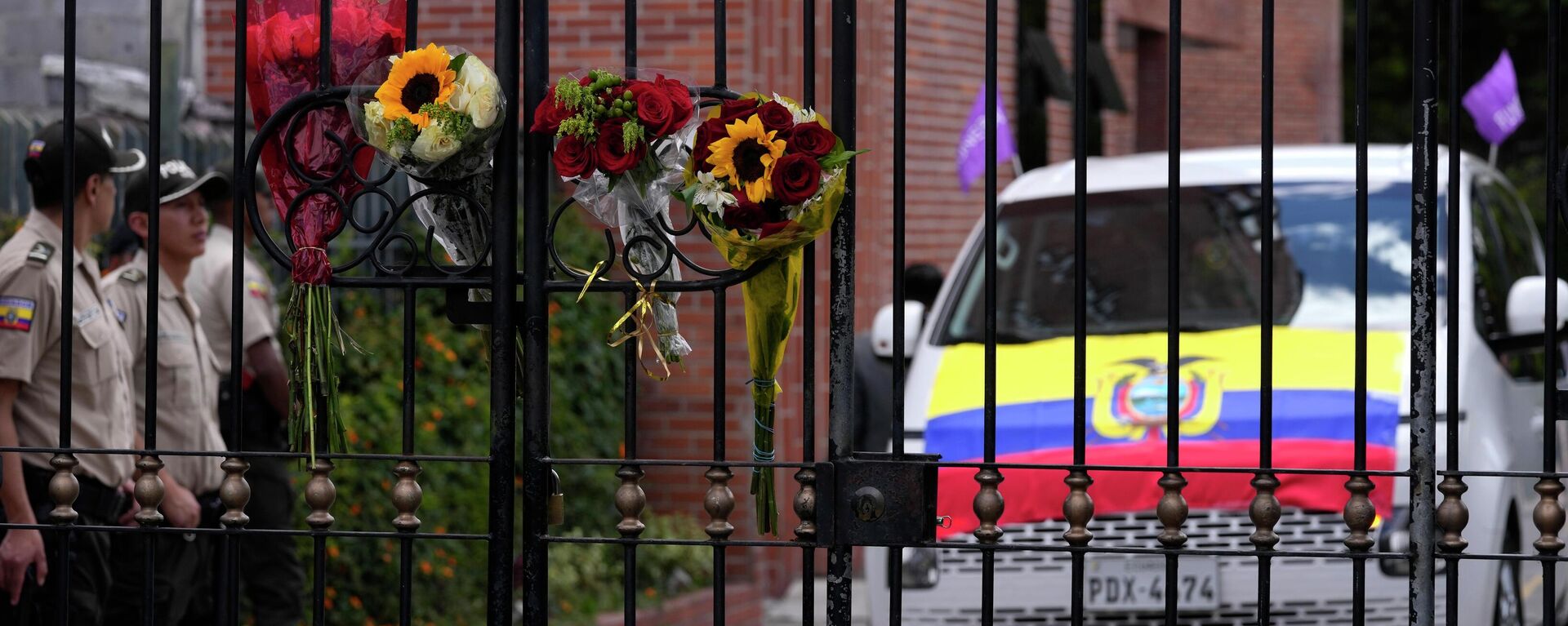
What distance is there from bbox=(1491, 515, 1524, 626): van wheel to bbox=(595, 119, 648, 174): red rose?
356 centimetres

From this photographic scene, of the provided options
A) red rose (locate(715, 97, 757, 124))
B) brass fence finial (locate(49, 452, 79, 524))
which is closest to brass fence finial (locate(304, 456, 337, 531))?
brass fence finial (locate(49, 452, 79, 524))

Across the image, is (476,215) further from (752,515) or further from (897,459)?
(752,515)

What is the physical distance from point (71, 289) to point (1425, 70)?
→ 251 centimetres

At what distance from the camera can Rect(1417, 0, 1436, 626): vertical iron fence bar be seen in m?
3.00

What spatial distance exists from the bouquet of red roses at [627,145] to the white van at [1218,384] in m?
1.97

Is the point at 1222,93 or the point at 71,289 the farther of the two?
the point at 1222,93

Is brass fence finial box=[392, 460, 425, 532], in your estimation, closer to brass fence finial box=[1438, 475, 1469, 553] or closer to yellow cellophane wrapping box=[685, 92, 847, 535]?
yellow cellophane wrapping box=[685, 92, 847, 535]

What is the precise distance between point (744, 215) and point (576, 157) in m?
0.33

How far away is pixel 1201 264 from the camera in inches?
257

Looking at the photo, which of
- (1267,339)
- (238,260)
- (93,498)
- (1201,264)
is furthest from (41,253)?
(1201,264)

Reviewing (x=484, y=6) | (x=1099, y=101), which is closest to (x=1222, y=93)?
(x=1099, y=101)

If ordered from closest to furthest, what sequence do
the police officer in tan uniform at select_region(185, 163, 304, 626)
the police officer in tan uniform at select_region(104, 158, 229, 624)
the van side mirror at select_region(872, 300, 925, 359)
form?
the police officer in tan uniform at select_region(104, 158, 229, 624)
the police officer in tan uniform at select_region(185, 163, 304, 626)
the van side mirror at select_region(872, 300, 925, 359)

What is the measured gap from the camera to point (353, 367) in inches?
278

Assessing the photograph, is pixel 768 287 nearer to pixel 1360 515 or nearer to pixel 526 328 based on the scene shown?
pixel 526 328
